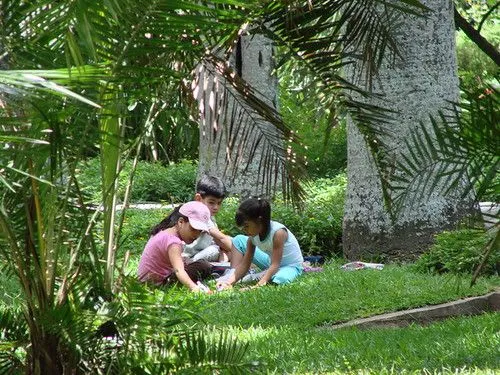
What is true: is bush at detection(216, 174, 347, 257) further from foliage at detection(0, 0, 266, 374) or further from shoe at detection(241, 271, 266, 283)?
foliage at detection(0, 0, 266, 374)

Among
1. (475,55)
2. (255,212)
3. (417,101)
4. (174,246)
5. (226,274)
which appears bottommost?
(226,274)

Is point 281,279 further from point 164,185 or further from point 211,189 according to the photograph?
point 164,185

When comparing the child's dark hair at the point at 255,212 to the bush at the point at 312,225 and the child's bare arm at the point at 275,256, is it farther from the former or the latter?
the bush at the point at 312,225

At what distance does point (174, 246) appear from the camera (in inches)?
339

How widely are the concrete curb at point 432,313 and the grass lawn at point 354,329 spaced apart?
0.35ft

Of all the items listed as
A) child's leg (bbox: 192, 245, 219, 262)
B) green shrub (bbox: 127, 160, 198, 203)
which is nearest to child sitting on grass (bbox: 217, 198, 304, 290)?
child's leg (bbox: 192, 245, 219, 262)

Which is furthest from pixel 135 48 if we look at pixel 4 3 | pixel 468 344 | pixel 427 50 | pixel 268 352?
pixel 427 50

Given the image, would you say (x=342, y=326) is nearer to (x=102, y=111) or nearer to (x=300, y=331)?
(x=300, y=331)

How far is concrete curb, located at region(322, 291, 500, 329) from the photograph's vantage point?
279 inches

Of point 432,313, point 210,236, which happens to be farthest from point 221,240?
point 432,313

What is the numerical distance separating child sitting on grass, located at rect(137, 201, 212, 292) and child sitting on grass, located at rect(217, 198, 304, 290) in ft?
1.07

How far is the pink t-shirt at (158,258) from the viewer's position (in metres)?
8.70

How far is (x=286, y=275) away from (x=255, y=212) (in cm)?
61

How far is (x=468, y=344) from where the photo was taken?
596 centimetres
